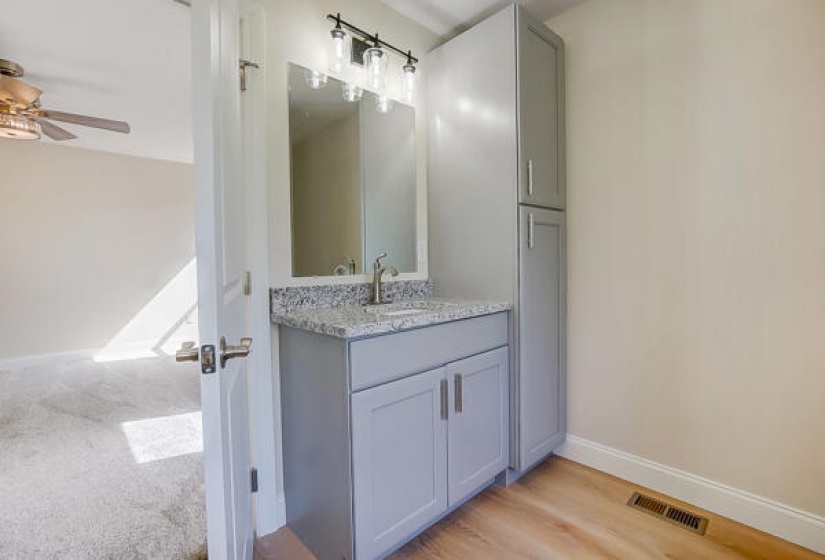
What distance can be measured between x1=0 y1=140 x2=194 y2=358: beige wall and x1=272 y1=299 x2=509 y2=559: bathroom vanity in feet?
15.3

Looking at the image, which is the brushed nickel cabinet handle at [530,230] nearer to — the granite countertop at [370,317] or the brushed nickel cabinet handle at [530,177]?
the brushed nickel cabinet handle at [530,177]

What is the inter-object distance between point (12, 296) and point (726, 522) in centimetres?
638

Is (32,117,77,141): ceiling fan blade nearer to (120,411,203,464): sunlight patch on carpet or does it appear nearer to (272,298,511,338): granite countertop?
(120,411,203,464): sunlight patch on carpet

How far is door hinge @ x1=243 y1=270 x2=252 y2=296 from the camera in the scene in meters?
1.46

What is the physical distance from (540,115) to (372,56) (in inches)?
34.3

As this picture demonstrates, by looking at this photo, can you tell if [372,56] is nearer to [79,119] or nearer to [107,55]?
[107,55]

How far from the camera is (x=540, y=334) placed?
199 centimetres

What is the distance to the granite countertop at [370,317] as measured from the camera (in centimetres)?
127

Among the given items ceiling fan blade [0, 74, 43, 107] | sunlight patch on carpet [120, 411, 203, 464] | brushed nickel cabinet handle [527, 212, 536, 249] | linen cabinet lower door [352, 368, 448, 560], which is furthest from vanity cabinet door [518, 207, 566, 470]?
ceiling fan blade [0, 74, 43, 107]

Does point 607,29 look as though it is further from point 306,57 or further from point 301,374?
point 301,374

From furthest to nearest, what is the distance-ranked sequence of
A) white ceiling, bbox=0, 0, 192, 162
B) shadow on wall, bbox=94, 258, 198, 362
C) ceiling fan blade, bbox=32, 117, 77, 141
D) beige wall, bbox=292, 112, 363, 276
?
1. shadow on wall, bbox=94, 258, 198, 362
2. ceiling fan blade, bbox=32, 117, 77, 141
3. white ceiling, bbox=0, 0, 192, 162
4. beige wall, bbox=292, 112, 363, 276

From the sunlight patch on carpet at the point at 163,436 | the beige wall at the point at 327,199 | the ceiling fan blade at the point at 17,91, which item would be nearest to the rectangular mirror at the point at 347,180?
the beige wall at the point at 327,199

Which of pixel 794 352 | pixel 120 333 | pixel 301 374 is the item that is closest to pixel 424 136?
pixel 301 374

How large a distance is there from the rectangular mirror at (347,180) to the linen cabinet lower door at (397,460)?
27.8 inches
